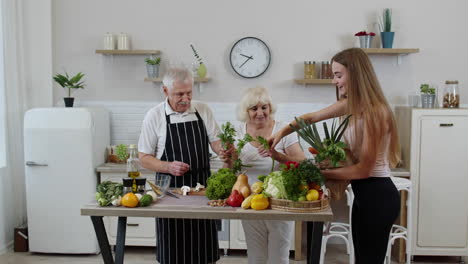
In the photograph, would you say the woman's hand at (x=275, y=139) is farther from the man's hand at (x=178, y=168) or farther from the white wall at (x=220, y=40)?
the white wall at (x=220, y=40)

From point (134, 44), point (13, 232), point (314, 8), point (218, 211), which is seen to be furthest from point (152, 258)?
point (314, 8)

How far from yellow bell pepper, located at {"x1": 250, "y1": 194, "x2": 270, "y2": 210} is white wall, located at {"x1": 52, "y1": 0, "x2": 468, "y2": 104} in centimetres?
273

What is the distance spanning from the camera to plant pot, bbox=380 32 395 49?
4871 millimetres

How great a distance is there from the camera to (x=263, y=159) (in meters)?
3.11

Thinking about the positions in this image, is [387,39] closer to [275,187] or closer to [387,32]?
[387,32]

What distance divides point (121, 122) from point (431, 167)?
3.03m

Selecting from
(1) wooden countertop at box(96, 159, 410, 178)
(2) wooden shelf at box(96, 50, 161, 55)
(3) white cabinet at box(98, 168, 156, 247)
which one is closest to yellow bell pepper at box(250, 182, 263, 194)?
(1) wooden countertop at box(96, 159, 410, 178)

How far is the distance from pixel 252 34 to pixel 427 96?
5.80ft

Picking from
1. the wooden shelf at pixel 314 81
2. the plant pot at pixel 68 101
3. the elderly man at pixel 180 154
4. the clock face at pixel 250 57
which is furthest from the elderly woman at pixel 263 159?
Result: the plant pot at pixel 68 101

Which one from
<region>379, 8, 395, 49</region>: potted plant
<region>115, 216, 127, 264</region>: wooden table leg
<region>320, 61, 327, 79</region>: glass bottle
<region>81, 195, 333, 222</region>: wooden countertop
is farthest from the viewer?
<region>320, 61, 327, 79</region>: glass bottle

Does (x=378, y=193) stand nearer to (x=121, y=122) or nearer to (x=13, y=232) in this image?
(x=121, y=122)

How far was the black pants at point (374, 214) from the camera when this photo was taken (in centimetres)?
256

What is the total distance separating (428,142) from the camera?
4531 mm

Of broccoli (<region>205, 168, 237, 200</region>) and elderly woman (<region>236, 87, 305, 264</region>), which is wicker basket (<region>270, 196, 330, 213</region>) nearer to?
broccoli (<region>205, 168, 237, 200</region>)
